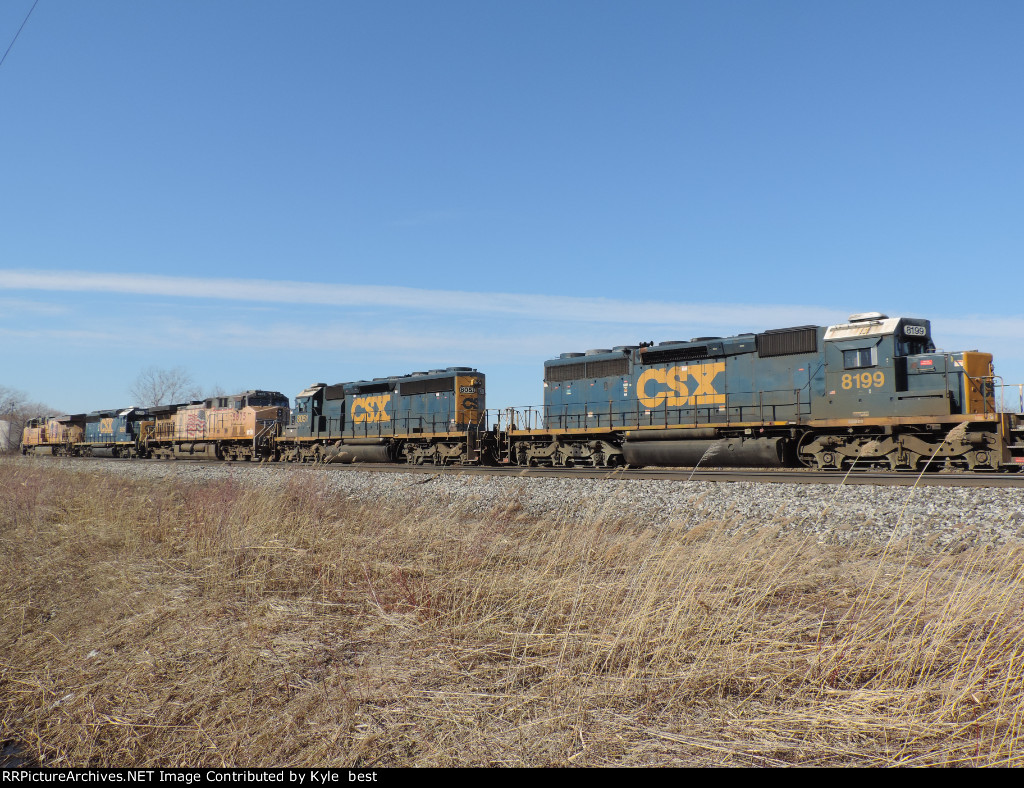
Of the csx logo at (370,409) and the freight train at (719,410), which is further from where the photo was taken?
the csx logo at (370,409)

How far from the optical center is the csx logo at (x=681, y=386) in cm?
2002

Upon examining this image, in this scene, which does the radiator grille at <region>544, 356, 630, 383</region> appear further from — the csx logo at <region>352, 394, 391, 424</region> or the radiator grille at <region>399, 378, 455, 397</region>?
the csx logo at <region>352, 394, 391, 424</region>

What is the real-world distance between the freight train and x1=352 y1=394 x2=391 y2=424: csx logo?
0.22 ft

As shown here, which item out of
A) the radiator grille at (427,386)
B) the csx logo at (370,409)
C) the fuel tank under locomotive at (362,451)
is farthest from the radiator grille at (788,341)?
the csx logo at (370,409)

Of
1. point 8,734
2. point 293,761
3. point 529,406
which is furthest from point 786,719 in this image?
point 529,406

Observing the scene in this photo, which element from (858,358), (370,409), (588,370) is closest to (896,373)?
(858,358)

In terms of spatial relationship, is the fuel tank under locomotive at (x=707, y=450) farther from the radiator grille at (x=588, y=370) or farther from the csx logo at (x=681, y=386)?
the radiator grille at (x=588, y=370)

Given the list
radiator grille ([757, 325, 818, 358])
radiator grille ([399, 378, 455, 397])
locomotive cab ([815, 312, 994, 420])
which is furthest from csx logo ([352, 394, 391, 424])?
locomotive cab ([815, 312, 994, 420])

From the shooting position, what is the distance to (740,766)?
2812 mm

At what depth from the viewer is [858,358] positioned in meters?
17.4

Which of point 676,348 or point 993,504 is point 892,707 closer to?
point 993,504

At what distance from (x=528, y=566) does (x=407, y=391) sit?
22.5 metres

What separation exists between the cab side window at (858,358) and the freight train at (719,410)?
0.08 feet

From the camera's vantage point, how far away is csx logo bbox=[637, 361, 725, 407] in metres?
20.0
